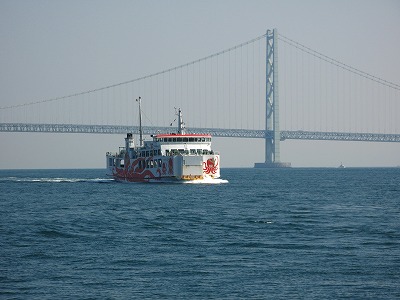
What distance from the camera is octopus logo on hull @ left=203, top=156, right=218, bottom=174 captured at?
83044mm

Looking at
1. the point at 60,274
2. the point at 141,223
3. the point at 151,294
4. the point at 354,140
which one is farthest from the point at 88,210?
the point at 354,140

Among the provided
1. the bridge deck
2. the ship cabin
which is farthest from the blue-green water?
the bridge deck

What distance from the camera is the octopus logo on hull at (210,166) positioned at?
3269 inches

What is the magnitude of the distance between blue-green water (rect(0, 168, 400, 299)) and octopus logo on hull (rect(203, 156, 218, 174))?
31.1m

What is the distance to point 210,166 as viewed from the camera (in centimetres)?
8356

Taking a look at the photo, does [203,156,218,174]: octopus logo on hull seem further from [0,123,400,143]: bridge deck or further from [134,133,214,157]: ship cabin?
[0,123,400,143]: bridge deck

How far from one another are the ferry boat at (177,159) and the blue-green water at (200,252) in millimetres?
30182

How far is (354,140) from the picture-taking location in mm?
172875

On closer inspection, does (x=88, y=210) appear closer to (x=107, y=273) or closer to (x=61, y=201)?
(x=61, y=201)

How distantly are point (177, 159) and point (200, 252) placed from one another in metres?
52.4

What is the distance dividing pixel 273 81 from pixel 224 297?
7035 inches

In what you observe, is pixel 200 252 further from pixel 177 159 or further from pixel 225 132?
pixel 225 132

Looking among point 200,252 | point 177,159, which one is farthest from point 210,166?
point 200,252

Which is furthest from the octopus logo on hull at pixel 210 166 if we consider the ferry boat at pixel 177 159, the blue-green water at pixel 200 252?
the blue-green water at pixel 200 252
